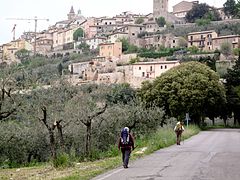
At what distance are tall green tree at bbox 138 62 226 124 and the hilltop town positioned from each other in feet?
103

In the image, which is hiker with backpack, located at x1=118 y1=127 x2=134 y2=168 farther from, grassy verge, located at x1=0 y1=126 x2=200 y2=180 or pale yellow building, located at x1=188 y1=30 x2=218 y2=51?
pale yellow building, located at x1=188 y1=30 x2=218 y2=51

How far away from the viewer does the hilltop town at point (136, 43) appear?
11281 cm

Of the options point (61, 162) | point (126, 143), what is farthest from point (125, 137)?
point (61, 162)

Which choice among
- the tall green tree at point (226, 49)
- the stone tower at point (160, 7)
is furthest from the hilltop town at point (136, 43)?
the tall green tree at point (226, 49)

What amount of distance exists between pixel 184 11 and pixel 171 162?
174 meters

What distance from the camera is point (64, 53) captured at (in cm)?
16288

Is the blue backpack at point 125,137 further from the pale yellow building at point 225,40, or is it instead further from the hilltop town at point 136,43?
the pale yellow building at point 225,40

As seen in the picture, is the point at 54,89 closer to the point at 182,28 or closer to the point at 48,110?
the point at 48,110

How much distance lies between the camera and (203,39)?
129 metres

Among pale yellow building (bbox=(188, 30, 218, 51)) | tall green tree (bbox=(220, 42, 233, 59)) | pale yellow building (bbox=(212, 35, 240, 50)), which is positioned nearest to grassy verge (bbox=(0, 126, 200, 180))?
tall green tree (bbox=(220, 42, 233, 59))

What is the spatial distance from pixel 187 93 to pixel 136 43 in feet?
295

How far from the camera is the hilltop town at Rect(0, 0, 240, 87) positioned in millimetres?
112812

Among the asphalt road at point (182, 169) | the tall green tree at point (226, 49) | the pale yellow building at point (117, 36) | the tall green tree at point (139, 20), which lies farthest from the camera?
the tall green tree at point (139, 20)

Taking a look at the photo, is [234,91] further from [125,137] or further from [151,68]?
[125,137]
